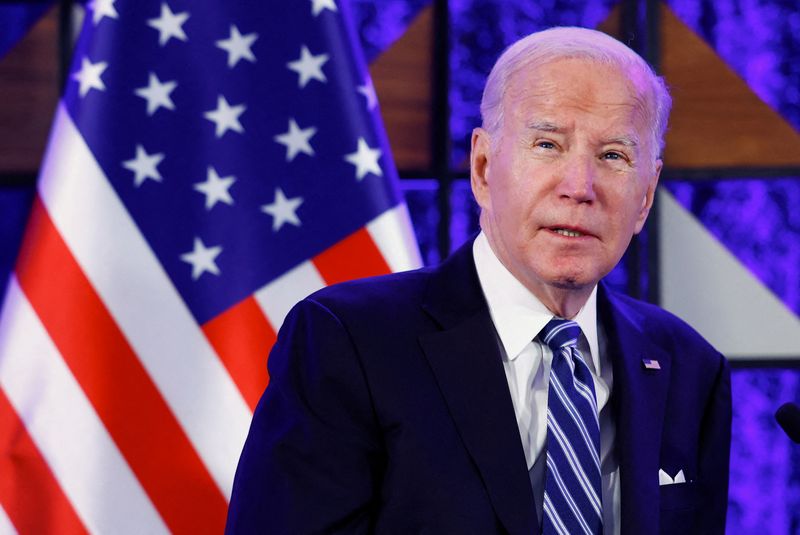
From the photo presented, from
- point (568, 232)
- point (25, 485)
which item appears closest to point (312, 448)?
point (568, 232)

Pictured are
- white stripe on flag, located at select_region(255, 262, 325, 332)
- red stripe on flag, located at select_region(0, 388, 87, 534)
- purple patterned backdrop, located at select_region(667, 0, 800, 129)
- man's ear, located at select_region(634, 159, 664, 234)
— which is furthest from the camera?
purple patterned backdrop, located at select_region(667, 0, 800, 129)

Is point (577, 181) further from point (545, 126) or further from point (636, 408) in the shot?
point (636, 408)

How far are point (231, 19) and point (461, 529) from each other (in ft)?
4.26

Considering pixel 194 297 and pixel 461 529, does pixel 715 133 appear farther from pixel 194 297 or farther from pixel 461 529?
pixel 461 529

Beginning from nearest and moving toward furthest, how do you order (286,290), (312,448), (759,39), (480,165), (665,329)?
1. (312,448)
2. (480,165)
3. (665,329)
4. (286,290)
5. (759,39)

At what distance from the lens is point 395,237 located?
2.16 metres

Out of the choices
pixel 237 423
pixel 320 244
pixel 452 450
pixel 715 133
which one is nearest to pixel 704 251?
pixel 715 133

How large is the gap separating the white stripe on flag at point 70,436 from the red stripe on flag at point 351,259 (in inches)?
20.7

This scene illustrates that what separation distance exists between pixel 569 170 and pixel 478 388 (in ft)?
0.98

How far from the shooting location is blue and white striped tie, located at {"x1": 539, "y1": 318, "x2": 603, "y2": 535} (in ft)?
4.23

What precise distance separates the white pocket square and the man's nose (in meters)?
0.40

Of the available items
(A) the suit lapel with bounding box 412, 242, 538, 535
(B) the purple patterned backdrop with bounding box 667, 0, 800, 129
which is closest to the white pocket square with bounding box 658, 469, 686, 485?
(A) the suit lapel with bounding box 412, 242, 538, 535

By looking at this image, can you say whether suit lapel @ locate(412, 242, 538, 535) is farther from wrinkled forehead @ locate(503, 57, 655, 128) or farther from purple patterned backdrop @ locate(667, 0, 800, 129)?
purple patterned backdrop @ locate(667, 0, 800, 129)

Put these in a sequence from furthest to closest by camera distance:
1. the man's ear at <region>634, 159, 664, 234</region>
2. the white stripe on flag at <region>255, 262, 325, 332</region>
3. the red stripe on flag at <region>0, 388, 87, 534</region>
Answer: the white stripe on flag at <region>255, 262, 325, 332</region> → the red stripe on flag at <region>0, 388, 87, 534</region> → the man's ear at <region>634, 159, 664, 234</region>
